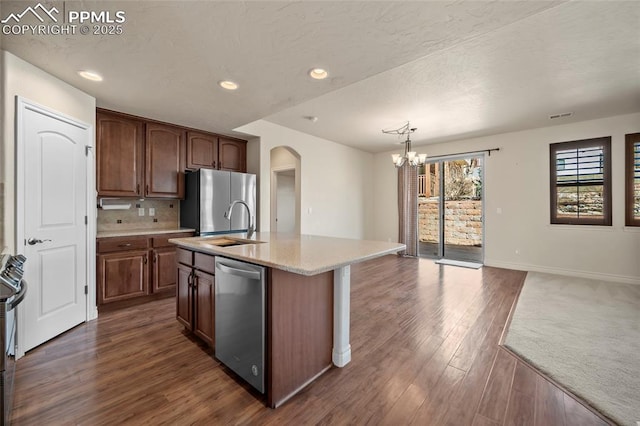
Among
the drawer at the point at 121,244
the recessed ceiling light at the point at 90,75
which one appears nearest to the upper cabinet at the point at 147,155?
the drawer at the point at 121,244

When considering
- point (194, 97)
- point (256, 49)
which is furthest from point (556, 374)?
point (194, 97)

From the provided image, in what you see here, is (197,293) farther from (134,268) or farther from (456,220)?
(456,220)

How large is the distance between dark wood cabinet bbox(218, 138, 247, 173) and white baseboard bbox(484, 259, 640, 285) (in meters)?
5.19

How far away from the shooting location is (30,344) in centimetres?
220

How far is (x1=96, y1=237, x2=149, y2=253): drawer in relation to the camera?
297 centimetres

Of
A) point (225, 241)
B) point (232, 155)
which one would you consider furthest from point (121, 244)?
point (232, 155)

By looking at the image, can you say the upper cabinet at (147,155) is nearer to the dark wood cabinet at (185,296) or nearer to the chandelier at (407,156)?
the dark wood cabinet at (185,296)

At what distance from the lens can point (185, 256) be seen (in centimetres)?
241

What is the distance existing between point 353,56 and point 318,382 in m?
2.38

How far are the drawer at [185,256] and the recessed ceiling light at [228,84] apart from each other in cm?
160

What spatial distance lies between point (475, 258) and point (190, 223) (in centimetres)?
587

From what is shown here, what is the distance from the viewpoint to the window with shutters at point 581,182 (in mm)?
4352

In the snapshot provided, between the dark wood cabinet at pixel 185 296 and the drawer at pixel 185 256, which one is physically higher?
the drawer at pixel 185 256

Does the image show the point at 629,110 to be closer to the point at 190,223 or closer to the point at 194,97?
the point at 194,97
